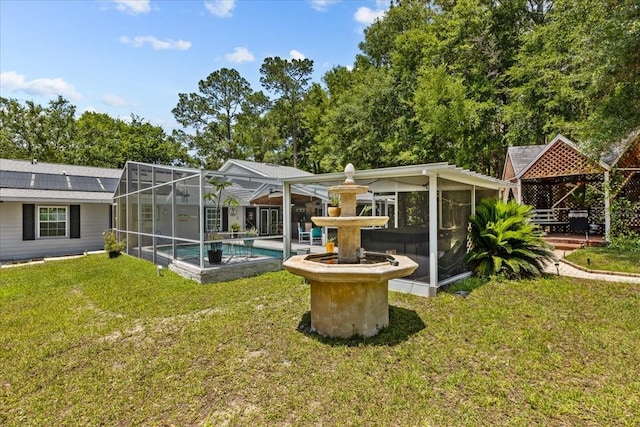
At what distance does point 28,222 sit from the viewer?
12445mm

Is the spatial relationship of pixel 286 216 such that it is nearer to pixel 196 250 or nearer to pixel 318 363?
pixel 196 250

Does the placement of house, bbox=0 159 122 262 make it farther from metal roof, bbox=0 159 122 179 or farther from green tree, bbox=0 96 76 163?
green tree, bbox=0 96 76 163

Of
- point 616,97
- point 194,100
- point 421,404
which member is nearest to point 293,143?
point 194,100

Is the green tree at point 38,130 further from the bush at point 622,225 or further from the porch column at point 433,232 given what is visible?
the bush at point 622,225

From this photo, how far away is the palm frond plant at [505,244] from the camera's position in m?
7.25

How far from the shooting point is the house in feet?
39.8

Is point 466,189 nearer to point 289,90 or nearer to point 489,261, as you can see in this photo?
point 489,261

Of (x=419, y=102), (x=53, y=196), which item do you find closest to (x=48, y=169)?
(x=53, y=196)

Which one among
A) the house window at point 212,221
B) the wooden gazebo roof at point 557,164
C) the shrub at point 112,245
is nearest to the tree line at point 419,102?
the wooden gazebo roof at point 557,164

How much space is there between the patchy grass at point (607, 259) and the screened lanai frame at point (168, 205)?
8.53 meters

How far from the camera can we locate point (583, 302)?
5.62m

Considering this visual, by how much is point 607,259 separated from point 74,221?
18.9 metres

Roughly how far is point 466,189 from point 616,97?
249 inches

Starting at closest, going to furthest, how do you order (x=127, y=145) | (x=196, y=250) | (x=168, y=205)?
(x=168, y=205), (x=196, y=250), (x=127, y=145)
